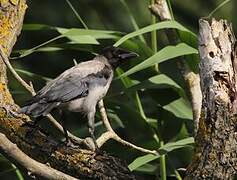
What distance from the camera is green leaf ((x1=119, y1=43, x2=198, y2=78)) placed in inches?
142

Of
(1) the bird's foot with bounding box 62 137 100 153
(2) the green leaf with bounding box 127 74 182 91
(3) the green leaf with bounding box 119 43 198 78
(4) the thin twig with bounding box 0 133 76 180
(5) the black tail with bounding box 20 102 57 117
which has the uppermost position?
(3) the green leaf with bounding box 119 43 198 78

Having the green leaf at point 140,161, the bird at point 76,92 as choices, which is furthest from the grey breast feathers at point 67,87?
the green leaf at point 140,161

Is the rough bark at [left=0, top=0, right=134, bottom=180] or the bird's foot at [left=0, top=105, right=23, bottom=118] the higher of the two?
the bird's foot at [left=0, top=105, right=23, bottom=118]

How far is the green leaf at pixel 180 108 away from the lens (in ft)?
13.1

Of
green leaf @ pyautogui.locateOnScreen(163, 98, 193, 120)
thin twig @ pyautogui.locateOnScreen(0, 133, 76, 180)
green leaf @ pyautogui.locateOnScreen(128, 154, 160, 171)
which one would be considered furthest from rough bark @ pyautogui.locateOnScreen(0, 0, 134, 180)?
green leaf @ pyautogui.locateOnScreen(163, 98, 193, 120)

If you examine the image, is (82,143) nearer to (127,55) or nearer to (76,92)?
(76,92)

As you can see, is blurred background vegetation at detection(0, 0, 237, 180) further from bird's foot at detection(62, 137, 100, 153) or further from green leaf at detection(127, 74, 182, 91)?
bird's foot at detection(62, 137, 100, 153)

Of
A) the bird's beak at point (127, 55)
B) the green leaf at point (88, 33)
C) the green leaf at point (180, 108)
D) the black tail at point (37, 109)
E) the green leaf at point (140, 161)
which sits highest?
the green leaf at point (88, 33)

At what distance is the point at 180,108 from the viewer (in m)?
4.05

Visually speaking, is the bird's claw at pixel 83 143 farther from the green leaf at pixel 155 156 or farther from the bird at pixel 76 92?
the green leaf at pixel 155 156

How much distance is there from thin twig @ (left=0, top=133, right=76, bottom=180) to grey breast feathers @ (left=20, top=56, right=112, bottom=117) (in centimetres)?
35

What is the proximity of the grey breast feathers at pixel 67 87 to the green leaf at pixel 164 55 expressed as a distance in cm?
14

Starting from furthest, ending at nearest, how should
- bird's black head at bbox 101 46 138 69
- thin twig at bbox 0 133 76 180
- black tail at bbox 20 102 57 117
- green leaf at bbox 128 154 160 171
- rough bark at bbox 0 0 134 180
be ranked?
1. bird's black head at bbox 101 46 138 69
2. green leaf at bbox 128 154 160 171
3. black tail at bbox 20 102 57 117
4. rough bark at bbox 0 0 134 180
5. thin twig at bbox 0 133 76 180

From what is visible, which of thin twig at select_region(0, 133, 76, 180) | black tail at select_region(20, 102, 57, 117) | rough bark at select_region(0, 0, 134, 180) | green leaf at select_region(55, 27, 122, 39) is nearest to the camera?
thin twig at select_region(0, 133, 76, 180)
